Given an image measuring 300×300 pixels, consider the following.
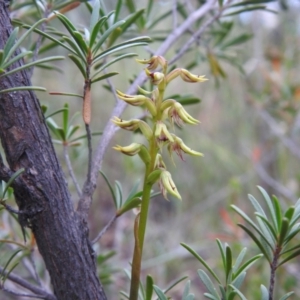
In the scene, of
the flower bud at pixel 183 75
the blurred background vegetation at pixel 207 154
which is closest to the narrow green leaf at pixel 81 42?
the flower bud at pixel 183 75

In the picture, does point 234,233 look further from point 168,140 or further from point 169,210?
point 169,210

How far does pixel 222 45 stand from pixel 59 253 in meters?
0.73

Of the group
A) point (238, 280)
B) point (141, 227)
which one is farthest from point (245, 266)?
point (141, 227)

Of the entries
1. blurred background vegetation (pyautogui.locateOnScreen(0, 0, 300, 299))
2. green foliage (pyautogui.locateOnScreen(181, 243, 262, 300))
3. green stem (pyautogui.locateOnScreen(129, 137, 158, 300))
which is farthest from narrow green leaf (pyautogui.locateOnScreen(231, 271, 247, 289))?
blurred background vegetation (pyautogui.locateOnScreen(0, 0, 300, 299))

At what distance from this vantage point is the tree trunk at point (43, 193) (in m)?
0.46

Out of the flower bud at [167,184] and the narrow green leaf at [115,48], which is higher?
the narrow green leaf at [115,48]

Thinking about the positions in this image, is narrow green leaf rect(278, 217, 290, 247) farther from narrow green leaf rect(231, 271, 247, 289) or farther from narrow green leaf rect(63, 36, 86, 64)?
narrow green leaf rect(63, 36, 86, 64)

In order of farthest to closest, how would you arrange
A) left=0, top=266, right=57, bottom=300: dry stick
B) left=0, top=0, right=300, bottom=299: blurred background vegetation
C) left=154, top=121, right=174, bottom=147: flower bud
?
left=0, top=0, right=300, bottom=299: blurred background vegetation → left=0, top=266, right=57, bottom=300: dry stick → left=154, top=121, right=174, bottom=147: flower bud

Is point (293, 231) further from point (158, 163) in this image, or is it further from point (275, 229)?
point (158, 163)

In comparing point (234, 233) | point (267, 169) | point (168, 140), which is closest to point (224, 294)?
point (168, 140)

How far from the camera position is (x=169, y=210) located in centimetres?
340

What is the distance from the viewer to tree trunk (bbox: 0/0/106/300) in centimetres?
46

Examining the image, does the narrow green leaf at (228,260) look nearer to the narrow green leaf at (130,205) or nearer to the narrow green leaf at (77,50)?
the narrow green leaf at (130,205)

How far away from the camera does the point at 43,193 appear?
48 cm
